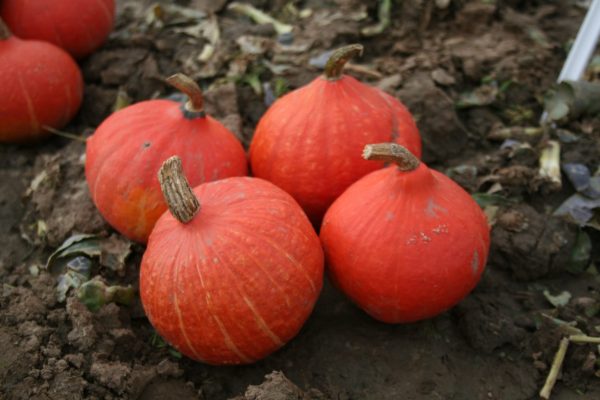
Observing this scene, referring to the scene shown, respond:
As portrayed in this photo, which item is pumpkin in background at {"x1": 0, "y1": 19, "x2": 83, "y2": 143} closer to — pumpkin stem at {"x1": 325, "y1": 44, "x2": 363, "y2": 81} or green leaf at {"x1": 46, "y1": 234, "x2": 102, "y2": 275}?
green leaf at {"x1": 46, "y1": 234, "x2": 102, "y2": 275}

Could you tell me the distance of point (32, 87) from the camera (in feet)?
12.0

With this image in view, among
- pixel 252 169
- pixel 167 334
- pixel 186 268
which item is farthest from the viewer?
pixel 252 169

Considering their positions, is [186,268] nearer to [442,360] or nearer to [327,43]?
[442,360]

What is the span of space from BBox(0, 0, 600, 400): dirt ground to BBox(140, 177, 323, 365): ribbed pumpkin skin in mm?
206

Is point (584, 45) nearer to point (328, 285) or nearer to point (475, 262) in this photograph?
point (475, 262)

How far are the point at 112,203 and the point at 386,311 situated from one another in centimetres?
133

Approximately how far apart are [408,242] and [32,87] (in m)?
2.41

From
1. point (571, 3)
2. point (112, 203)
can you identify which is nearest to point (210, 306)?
point (112, 203)

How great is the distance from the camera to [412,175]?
249 centimetres

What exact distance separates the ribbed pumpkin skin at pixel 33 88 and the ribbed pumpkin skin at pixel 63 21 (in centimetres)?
27

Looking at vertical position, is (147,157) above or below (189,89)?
below

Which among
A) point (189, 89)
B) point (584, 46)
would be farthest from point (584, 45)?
point (189, 89)

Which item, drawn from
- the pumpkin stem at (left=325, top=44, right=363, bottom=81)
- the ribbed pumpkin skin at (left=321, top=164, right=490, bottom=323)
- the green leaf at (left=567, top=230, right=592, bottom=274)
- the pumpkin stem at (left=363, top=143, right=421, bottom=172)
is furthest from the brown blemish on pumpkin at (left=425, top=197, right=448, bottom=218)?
the green leaf at (left=567, top=230, right=592, bottom=274)

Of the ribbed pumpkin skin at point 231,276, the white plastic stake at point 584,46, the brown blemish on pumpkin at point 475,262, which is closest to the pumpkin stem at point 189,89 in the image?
the ribbed pumpkin skin at point 231,276
